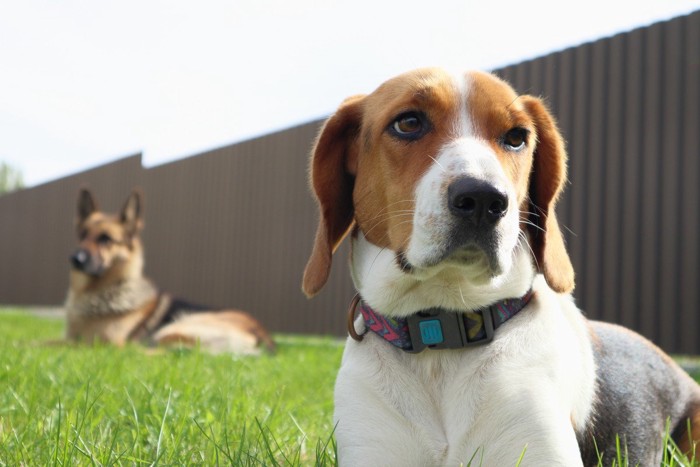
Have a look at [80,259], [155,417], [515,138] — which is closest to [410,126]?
[515,138]

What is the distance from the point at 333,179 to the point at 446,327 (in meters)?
0.75

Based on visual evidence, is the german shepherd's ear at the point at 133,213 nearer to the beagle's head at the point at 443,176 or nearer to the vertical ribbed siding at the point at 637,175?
the vertical ribbed siding at the point at 637,175

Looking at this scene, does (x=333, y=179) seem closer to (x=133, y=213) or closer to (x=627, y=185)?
(x=133, y=213)

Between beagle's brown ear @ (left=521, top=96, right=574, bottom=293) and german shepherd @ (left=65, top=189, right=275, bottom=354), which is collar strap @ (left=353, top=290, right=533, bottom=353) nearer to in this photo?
beagle's brown ear @ (left=521, top=96, right=574, bottom=293)

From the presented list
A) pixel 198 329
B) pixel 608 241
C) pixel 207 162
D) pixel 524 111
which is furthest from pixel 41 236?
pixel 524 111

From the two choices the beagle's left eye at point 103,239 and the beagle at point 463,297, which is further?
→ the beagle's left eye at point 103,239

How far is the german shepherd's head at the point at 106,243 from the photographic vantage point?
27.1ft

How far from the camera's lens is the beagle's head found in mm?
1862

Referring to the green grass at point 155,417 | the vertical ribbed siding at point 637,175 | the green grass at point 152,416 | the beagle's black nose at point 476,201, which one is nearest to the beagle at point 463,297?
the beagle's black nose at point 476,201

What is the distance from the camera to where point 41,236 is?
73.9ft

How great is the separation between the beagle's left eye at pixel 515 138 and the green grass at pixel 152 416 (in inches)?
45.9

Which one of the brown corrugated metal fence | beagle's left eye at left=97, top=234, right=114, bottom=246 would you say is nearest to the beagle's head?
the brown corrugated metal fence

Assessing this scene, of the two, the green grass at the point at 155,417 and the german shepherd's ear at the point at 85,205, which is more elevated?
the german shepherd's ear at the point at 85,205

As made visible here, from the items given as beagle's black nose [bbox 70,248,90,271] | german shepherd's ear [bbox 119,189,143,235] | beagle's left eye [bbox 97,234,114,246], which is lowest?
beagle's black nose [bbox 70,248,90,271]
